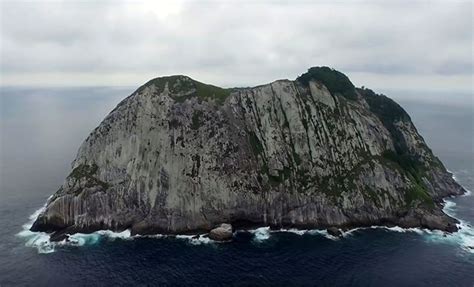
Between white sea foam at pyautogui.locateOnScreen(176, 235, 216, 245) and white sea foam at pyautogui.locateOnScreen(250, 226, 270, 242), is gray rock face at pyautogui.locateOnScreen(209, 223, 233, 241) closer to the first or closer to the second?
white sea foam at pyautogui.locateOnScreen(176, 235, 216, 245)

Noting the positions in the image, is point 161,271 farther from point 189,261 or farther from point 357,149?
point 357,149

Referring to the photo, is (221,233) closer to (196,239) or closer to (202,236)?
(202,236)

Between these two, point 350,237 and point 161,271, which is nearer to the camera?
point 161,271

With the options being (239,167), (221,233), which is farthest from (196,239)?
(239,167)

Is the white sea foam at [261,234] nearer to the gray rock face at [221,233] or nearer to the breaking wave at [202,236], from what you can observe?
the breaking wave at [202,236]

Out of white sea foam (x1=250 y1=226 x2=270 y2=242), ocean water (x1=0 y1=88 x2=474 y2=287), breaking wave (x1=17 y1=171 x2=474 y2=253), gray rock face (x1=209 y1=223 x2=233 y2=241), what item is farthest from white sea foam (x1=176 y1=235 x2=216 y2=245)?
white sea foam (x1=250 y1=226 x2=270 y2=242)

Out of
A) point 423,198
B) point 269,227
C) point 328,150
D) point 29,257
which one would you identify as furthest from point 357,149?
point 29,257

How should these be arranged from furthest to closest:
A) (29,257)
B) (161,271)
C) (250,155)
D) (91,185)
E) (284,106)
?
(284,106), (250,155), (91,185), (29,257), (161,271)
